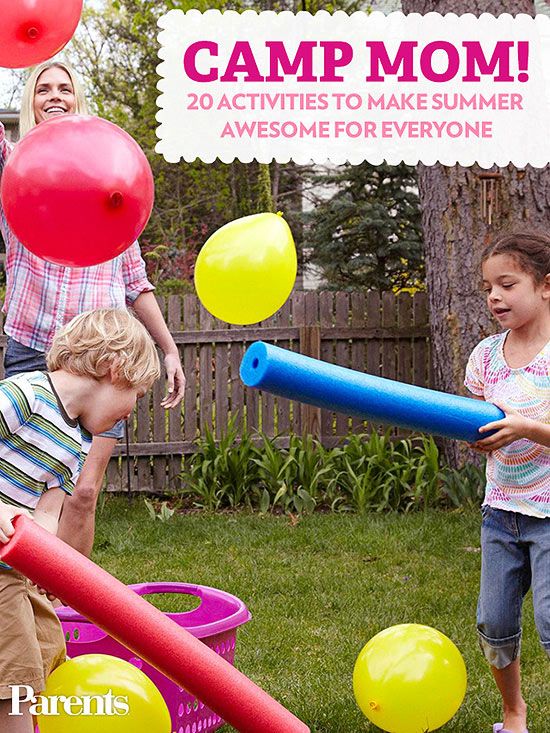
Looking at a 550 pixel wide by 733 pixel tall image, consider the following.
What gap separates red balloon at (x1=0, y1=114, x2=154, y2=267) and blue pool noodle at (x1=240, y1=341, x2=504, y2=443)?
53 cm

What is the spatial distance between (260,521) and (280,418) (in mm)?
1149

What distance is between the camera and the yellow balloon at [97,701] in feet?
7.02

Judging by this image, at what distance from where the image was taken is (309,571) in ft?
15.0

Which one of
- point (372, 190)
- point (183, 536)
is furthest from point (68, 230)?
point (372, 190)

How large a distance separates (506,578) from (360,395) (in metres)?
0.82

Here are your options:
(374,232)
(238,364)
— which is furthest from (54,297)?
(374,232)

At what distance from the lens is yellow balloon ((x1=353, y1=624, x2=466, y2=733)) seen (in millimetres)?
2525

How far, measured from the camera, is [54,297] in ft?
10.2

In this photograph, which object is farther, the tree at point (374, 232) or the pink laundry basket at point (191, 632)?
the tree at point (374, 232)

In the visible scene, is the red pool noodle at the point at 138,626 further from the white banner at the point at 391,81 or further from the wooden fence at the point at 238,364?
the wooden fence at the point at 238,364

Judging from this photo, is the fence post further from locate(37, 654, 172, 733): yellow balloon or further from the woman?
locate(37, 654, 172, 733): yellow balloon

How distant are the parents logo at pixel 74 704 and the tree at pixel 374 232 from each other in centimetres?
702

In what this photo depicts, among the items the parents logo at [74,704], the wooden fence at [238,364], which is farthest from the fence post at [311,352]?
the parents logo at [74,704]

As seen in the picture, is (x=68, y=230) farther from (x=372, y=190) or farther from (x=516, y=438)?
(x=372, y=190)
